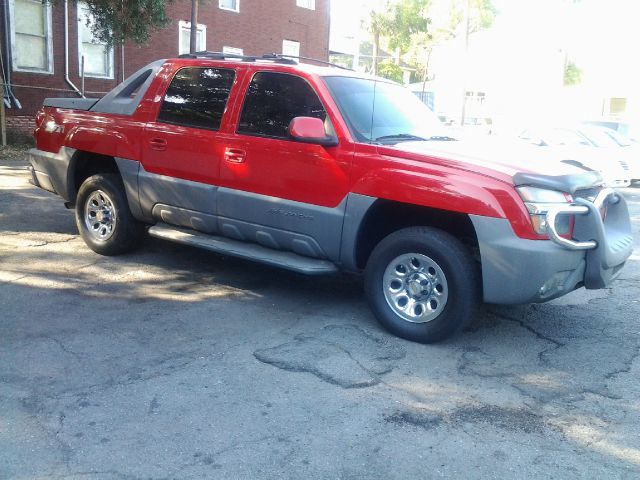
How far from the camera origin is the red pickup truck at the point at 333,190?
14.8 feet

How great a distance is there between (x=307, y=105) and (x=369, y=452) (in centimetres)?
301

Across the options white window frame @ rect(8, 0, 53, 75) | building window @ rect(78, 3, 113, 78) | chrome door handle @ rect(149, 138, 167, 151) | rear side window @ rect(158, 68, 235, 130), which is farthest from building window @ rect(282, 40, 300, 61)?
chrome door handle @ rect(149, 138, 167, 151)

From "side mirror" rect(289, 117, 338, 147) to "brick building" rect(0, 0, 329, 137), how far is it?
1022 cm

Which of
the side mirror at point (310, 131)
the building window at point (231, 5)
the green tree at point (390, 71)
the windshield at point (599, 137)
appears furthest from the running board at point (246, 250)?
the green tree at point (390, 71)

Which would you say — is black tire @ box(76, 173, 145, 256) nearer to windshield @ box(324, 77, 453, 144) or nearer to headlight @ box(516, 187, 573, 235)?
windshield @ box(324, 77, 453, 144)

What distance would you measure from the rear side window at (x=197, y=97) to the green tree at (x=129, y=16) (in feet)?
22.6

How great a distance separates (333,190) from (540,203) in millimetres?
1524

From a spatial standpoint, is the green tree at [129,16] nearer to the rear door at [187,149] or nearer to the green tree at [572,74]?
the rear door at [187,149]

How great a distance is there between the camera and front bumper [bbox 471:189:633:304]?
14.5 feet

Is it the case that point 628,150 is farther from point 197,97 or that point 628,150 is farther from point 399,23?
point 399,23

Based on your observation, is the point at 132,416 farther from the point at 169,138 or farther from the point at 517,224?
the point at 169,138

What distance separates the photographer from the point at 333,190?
5.16 m

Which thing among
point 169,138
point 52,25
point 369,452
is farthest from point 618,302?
point 52,25

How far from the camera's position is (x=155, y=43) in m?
20.9
